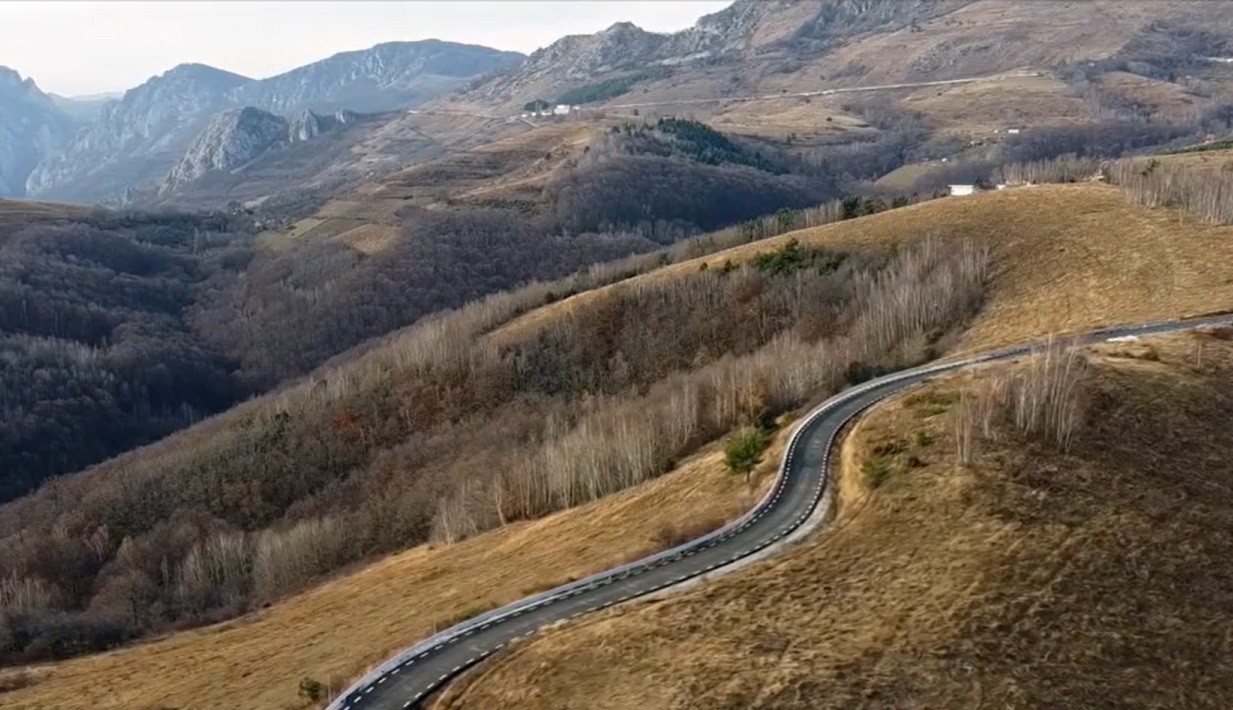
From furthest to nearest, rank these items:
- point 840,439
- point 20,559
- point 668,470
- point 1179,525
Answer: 1. point 20,559
2. point 668,470
3. point 840,439
4. point 1179,525

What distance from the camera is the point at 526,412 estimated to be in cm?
10488

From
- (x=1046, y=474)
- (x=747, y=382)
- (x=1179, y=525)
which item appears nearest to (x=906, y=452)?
(x=1046, y=474)

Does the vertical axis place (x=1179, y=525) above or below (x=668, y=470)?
above

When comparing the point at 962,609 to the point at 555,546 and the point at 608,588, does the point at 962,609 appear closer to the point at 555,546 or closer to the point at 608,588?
the point at 608,588

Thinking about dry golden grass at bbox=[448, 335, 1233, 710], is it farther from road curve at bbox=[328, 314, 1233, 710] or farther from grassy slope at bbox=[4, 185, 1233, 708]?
grassy slope at bbox=[4, 185, 1233, 708]

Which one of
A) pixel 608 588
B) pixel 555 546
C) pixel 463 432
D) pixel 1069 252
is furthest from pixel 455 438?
pixel 608 588

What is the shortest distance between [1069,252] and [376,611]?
73003mm

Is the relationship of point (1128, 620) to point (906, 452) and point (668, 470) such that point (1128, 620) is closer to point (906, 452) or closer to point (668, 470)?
point (906, 452)

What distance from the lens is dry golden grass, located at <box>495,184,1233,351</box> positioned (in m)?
74.8

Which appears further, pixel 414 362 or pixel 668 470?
pixel 414 362

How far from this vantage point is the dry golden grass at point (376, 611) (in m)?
42.8

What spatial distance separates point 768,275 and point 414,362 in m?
48.9

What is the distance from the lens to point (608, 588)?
132 ft

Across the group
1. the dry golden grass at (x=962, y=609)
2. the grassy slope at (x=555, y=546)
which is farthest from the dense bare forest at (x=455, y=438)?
the dry golden grass at (x=962, y=609)
